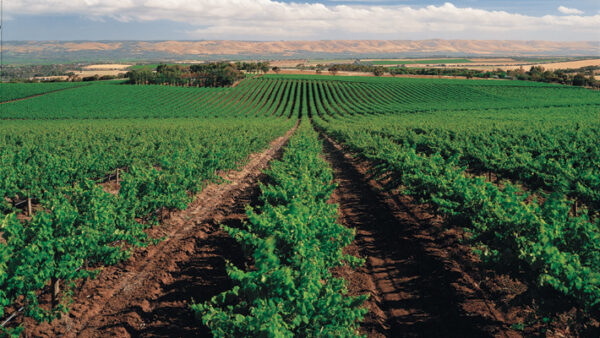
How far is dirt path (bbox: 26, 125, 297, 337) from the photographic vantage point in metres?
7.83

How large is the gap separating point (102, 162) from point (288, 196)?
13.9 meters

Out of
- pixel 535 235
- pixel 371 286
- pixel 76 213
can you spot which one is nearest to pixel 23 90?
pixel 76 213

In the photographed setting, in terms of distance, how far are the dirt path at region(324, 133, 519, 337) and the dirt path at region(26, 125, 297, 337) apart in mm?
4189

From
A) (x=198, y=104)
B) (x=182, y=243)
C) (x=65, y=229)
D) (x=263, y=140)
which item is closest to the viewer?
(x=65, y=229)

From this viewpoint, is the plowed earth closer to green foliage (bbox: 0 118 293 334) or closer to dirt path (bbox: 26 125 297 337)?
dirt path (bbox: 26 125 297 337)

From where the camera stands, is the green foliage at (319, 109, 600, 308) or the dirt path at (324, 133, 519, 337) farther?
the dirt path at (324, 133, 519, 337)

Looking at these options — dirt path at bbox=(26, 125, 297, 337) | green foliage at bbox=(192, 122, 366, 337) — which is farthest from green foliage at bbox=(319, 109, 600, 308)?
dirt path at bbox=(26, 125, 297, 337)

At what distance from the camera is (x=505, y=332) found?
24.9ft

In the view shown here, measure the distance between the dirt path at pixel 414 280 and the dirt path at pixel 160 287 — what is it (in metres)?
4.19

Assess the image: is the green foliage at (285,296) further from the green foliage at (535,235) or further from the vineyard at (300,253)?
the green foliage at (535,235)

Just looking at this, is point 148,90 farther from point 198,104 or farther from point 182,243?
point 182,243

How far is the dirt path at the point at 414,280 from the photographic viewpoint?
7.91 meters

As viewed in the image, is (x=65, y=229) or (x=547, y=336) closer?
(x=547, y=336)

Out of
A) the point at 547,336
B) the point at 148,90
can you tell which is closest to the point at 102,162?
the point at 547,336
